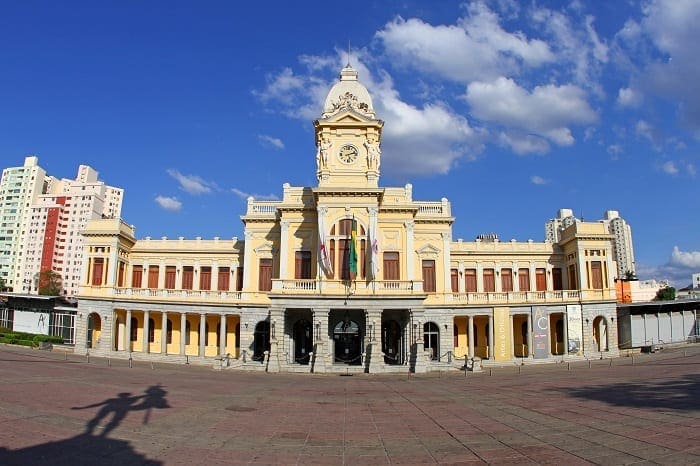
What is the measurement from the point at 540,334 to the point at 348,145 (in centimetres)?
2340

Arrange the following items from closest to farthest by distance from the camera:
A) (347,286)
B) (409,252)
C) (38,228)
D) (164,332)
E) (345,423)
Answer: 1. (345,423)
2. (347,286)
3. (409,252)
4. (164,332)
5. (38,228)

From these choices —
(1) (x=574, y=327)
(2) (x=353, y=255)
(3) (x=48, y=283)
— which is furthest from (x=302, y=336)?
(3) (x=48, y=283)

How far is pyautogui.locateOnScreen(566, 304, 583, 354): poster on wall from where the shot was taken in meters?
46.0

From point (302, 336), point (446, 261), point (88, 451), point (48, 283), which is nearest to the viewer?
point (88, 451)

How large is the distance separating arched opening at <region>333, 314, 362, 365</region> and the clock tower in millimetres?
11265

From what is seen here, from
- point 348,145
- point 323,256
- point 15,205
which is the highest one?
point 15,205

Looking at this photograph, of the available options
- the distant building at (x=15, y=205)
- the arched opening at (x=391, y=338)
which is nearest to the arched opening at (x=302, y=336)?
the arched opening at (x=391, y=338)

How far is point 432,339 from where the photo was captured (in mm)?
45375

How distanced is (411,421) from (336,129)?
1257 inches

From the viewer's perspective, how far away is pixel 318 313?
3784cm

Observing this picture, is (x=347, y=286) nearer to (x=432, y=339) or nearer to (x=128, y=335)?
(x=432, y=339)

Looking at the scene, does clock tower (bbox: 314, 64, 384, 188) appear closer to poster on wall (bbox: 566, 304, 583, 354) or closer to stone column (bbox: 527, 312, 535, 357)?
stone column (bbox: 527, 312, 535, 357)

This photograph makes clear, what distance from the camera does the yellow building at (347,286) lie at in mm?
38656

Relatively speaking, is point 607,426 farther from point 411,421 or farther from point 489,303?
point 489,303
